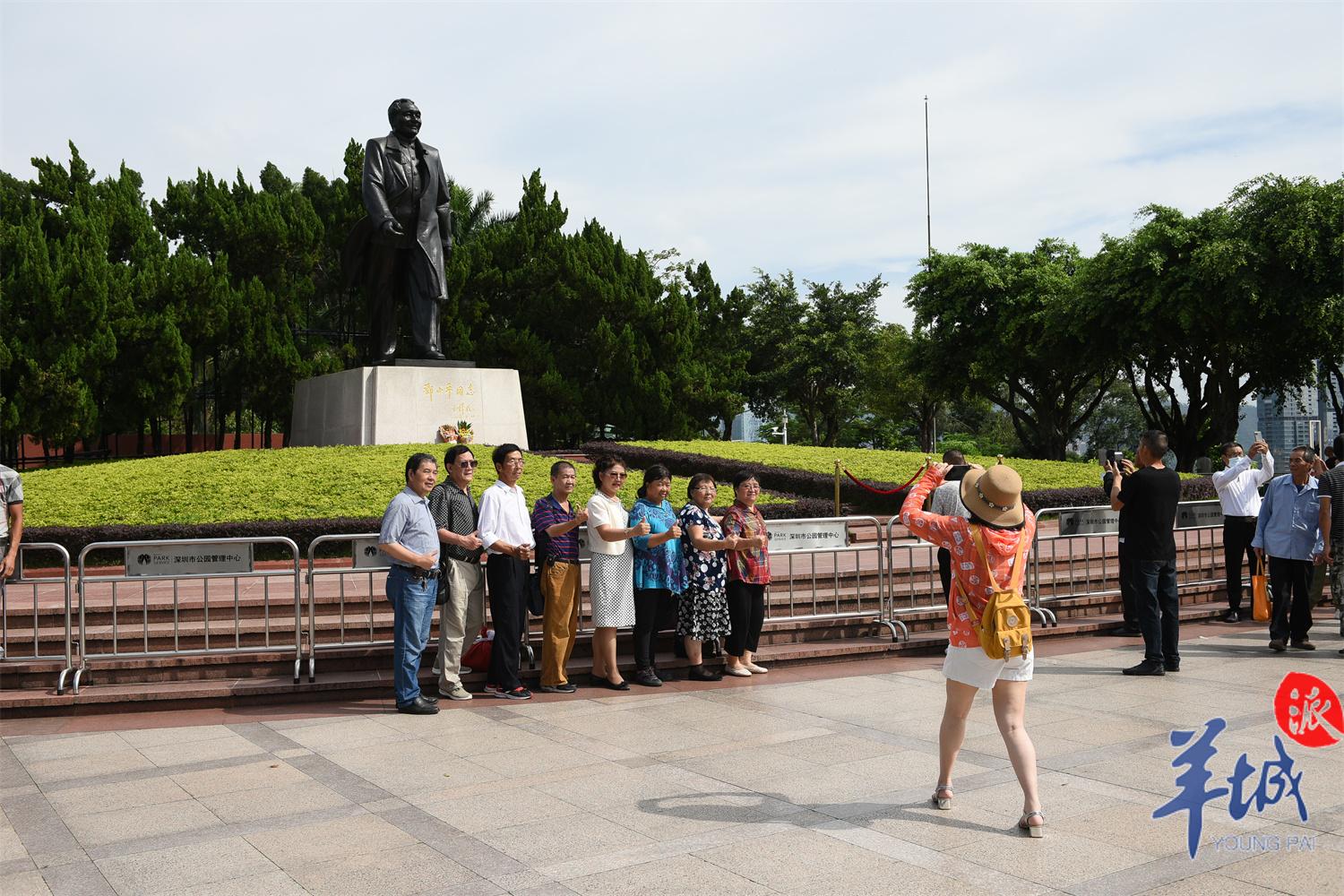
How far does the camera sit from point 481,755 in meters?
5.55

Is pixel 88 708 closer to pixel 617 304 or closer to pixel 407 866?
pixel 407 866

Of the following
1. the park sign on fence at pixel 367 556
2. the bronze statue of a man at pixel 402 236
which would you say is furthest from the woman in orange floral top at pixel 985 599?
the bronze statue of a man at pixel 402 236

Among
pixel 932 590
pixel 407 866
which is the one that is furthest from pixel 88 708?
pixel 932 590

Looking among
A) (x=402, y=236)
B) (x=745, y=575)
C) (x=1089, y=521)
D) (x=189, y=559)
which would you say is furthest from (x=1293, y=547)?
(x=402, y=236)

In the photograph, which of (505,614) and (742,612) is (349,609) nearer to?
(505,614)

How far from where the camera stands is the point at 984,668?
431 centimetres

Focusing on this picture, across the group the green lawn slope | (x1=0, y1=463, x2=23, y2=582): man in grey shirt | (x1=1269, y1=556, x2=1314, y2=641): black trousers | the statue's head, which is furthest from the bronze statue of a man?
(x1=1269, y1=556, x2=1314, y2=641): black trousers

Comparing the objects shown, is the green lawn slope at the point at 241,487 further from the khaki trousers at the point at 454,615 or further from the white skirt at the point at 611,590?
the white skirt at the point at 611,590

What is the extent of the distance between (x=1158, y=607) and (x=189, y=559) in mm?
6369

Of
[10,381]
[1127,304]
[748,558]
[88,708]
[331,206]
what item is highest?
[331,206]

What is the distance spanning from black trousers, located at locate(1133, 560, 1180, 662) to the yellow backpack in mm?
3661

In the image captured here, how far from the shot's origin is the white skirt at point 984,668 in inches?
168

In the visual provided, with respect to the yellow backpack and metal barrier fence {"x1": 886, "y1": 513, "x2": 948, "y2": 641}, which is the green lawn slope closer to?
metal barrier fence {"x1": 886, "y1": 513, "x2": 948, "y2": 641}

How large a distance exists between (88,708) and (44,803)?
218cm
